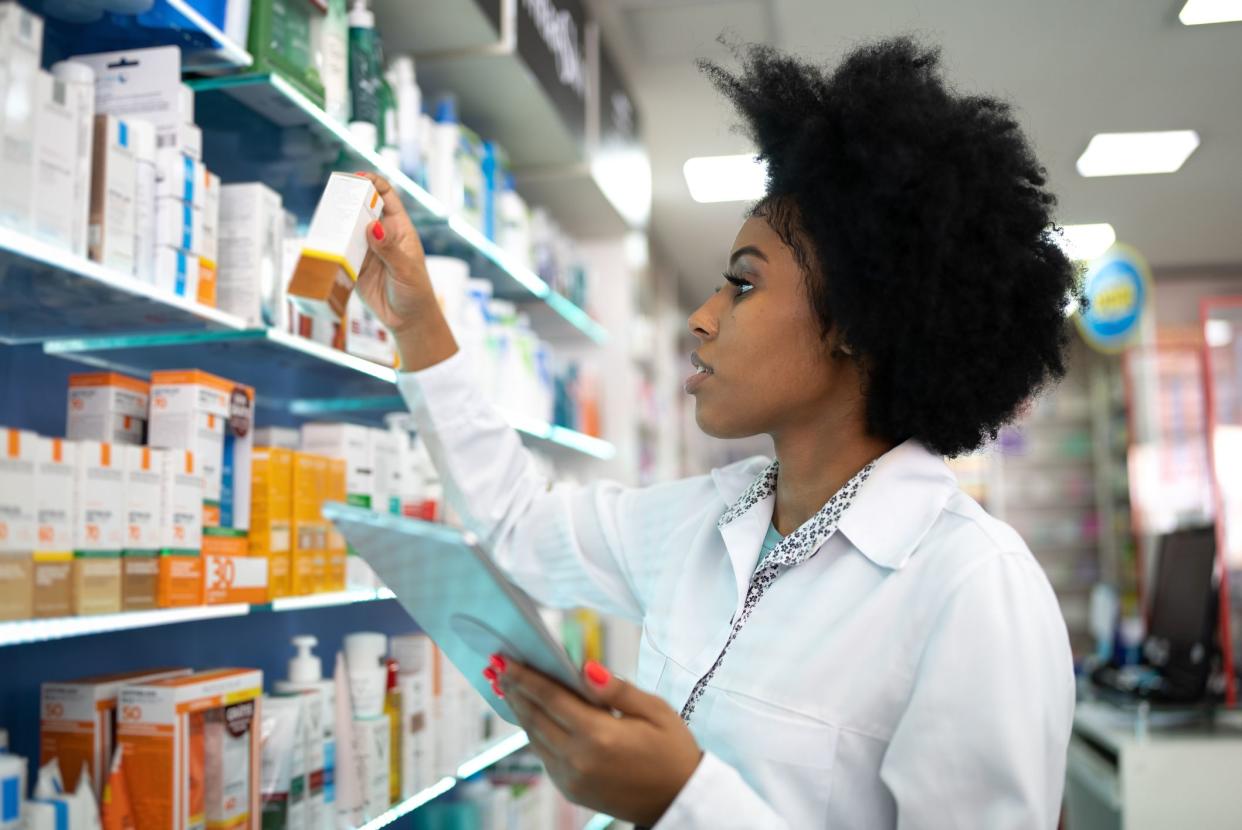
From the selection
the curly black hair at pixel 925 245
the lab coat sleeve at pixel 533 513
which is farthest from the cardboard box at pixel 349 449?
the curly black hair at pixel 925 245

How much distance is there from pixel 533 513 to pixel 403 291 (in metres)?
0.43

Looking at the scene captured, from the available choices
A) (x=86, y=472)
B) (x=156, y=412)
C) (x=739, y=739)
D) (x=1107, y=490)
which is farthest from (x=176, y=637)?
(x=1107, y=490)

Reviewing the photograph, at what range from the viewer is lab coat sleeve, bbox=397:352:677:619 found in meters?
1.66

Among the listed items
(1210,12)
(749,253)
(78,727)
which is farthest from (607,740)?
(1210,12)

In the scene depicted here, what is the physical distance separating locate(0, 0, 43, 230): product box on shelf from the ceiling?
193cm

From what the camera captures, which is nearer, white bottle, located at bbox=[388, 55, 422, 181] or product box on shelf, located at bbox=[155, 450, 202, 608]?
product box on shelf, located at bbox=[155, 450, 202, 608]

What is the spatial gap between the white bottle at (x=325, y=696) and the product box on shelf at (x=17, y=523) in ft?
2.27

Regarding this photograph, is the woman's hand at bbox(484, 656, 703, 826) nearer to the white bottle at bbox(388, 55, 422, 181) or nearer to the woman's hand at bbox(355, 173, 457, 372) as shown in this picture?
the woman's hand at bbox(355, 173, 457, 372)

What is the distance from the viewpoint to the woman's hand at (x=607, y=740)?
3.25ft

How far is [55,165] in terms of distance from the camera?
1309mm

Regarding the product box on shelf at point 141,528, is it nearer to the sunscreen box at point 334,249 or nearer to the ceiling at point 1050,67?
the sunscreen box at point 334,249

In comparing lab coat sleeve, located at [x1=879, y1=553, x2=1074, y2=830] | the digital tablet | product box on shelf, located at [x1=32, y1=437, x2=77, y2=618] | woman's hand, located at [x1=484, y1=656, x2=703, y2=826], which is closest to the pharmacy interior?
product box on shelf, located at [x1=32, y1=437, x2=77, y2=618]

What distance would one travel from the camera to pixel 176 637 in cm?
193

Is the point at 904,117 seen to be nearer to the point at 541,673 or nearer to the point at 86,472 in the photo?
the point at 541,673
